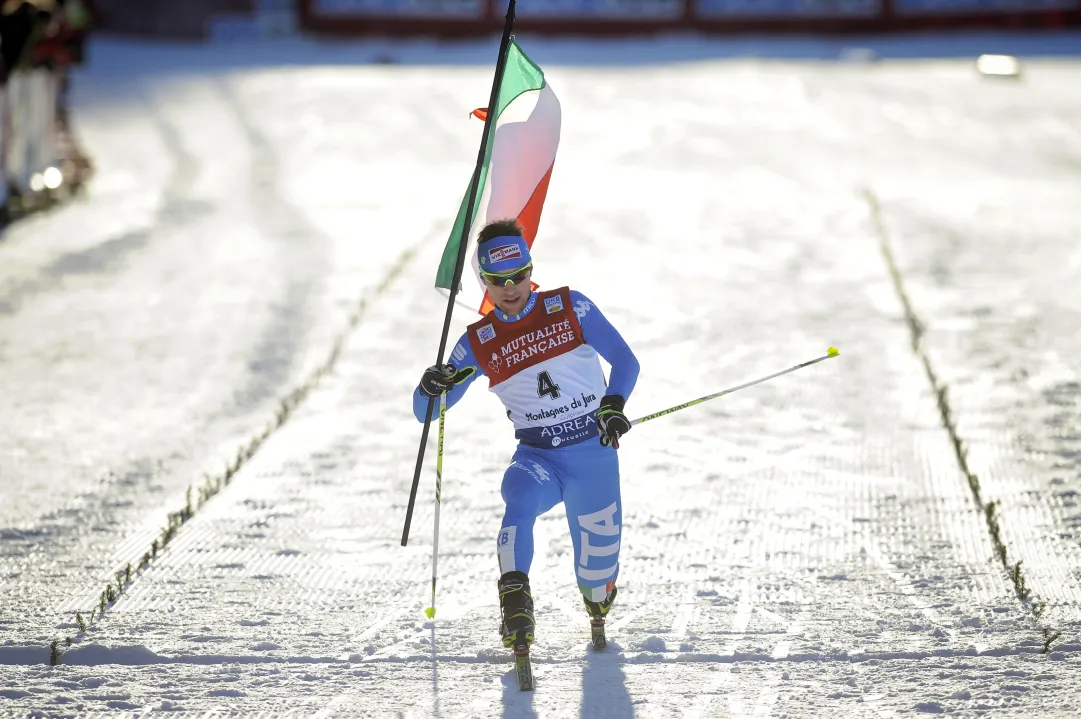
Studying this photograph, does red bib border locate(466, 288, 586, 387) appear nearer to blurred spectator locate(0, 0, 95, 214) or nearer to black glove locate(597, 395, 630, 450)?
black glove locate(597, 395, 630, 450)

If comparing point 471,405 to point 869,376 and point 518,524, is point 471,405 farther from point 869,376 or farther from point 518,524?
point 518,524

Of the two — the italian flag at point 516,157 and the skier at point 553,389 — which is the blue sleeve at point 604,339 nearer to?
the skier at point 553,389

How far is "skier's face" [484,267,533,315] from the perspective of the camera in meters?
5.38

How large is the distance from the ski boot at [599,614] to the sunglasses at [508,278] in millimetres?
1206

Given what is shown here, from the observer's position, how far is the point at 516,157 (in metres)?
6.10

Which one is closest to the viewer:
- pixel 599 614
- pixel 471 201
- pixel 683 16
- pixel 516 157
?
pixel 599 614

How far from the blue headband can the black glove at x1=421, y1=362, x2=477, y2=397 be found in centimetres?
40

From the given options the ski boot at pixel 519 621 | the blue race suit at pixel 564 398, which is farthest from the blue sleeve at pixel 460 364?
the ski boot at pixel 519 621

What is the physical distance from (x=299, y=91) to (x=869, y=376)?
14.1 meters

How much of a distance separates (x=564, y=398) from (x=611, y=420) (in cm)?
31

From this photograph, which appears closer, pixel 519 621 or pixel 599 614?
pixel 519 621

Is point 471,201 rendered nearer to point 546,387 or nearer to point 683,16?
point 546,387

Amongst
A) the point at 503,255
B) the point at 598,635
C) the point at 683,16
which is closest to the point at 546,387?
the point at 503,255

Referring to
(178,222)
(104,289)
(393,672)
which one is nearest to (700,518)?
(393,672)
